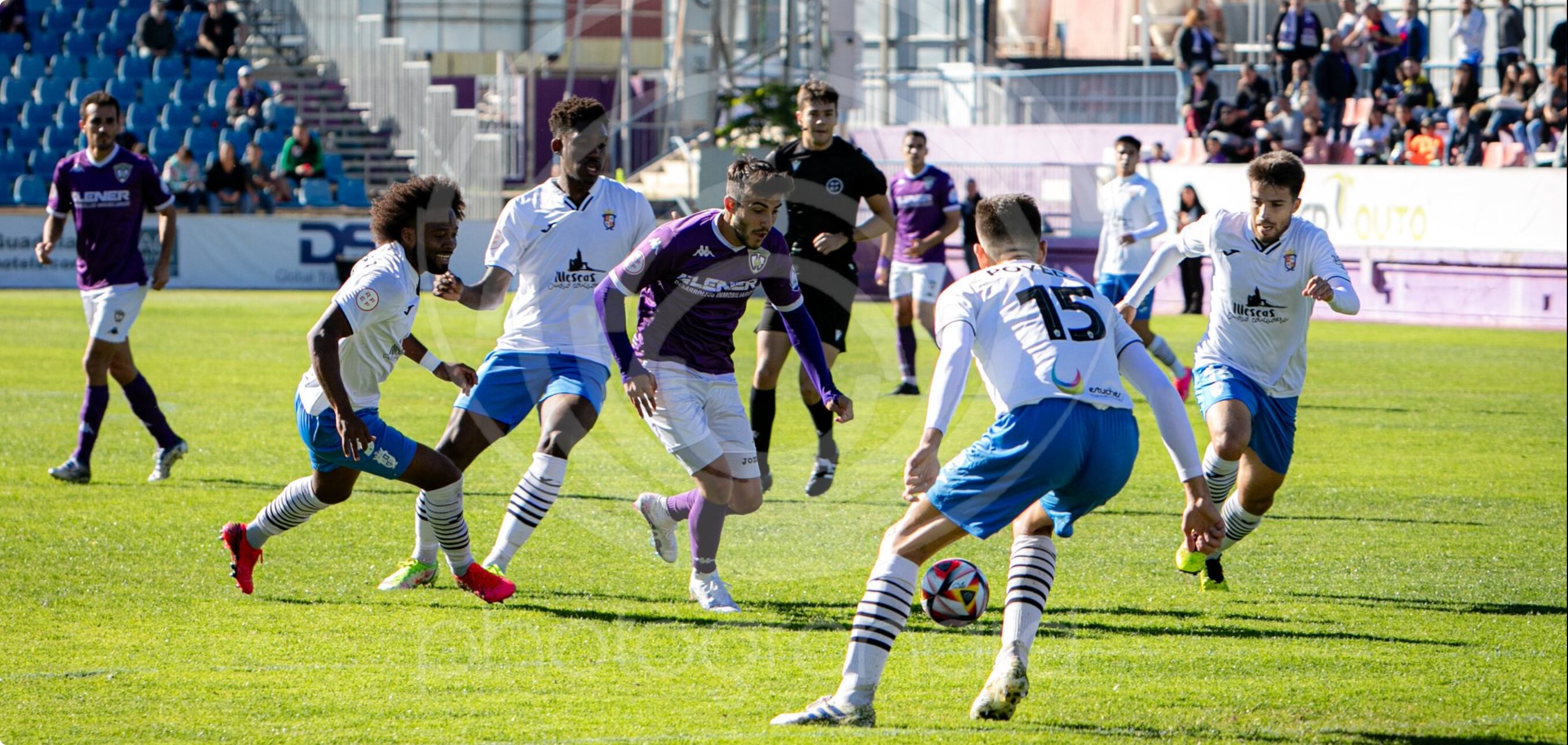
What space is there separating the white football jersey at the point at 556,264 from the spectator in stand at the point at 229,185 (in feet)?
72.7

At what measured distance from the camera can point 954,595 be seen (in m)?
5.96

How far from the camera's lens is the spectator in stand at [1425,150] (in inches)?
996

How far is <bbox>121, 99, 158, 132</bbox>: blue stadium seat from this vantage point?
103 ft

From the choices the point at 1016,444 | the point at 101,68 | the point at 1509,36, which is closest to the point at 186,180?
the point at 101,68

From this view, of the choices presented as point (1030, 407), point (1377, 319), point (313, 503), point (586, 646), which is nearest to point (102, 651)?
point (313, 503)

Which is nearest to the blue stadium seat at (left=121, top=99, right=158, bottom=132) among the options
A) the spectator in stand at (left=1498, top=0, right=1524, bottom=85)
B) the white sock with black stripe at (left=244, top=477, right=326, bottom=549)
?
the spectator in stand at (left=1498, top=0, right=1524, bottom=85)

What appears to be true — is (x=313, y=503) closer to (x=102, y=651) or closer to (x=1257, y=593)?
(x=102, y=651)

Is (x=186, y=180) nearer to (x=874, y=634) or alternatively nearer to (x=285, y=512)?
(x=285, y=512)

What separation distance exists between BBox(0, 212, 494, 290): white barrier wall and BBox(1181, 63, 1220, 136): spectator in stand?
1201cm

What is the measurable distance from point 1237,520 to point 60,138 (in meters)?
28.1

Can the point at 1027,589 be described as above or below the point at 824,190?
below

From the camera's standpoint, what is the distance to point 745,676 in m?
6.27

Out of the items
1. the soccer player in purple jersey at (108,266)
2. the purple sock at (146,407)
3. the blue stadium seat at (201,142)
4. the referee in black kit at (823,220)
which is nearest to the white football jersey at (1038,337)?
the referee in black kit at (823,220)

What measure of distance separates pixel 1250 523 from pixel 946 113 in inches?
1041
